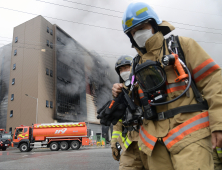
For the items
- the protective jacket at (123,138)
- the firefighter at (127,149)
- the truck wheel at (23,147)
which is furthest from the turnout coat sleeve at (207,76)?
the truck wheel at (23,147)

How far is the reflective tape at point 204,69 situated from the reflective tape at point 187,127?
232mm

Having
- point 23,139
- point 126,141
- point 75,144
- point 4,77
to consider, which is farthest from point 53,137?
point 4,77

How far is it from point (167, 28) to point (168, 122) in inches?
28.8

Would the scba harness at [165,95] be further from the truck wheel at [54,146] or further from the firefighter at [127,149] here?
the truck wheel at [54,146]

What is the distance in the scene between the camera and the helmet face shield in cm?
124

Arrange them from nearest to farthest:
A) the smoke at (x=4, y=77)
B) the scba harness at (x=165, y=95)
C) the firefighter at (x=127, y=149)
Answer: the scba harness at (x=165, y=95) < the firefighter at (x=127, y=149) < the smoke at (x=4, y=77)

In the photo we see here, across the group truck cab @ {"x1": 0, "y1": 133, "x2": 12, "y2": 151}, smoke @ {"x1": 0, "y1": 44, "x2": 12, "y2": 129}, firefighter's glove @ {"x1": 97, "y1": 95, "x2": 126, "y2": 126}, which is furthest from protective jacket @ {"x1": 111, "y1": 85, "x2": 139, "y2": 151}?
smoke @ {"x1": 0, "y1": 44, "x2": 12, "y2": 129}

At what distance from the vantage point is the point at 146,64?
1263 mm

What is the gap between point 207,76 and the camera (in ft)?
3.90

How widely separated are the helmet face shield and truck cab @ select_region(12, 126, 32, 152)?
15500mm

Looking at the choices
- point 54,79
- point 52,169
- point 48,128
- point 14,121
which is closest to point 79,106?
point 54,79

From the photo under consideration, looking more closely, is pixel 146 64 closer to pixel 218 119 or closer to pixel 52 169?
pixel 218 119

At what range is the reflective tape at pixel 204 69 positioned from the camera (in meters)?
1.18

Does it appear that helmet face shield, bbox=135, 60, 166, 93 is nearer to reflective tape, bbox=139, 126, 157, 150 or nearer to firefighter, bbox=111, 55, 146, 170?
reflective tape, bbox=139, 126, 157, 150
